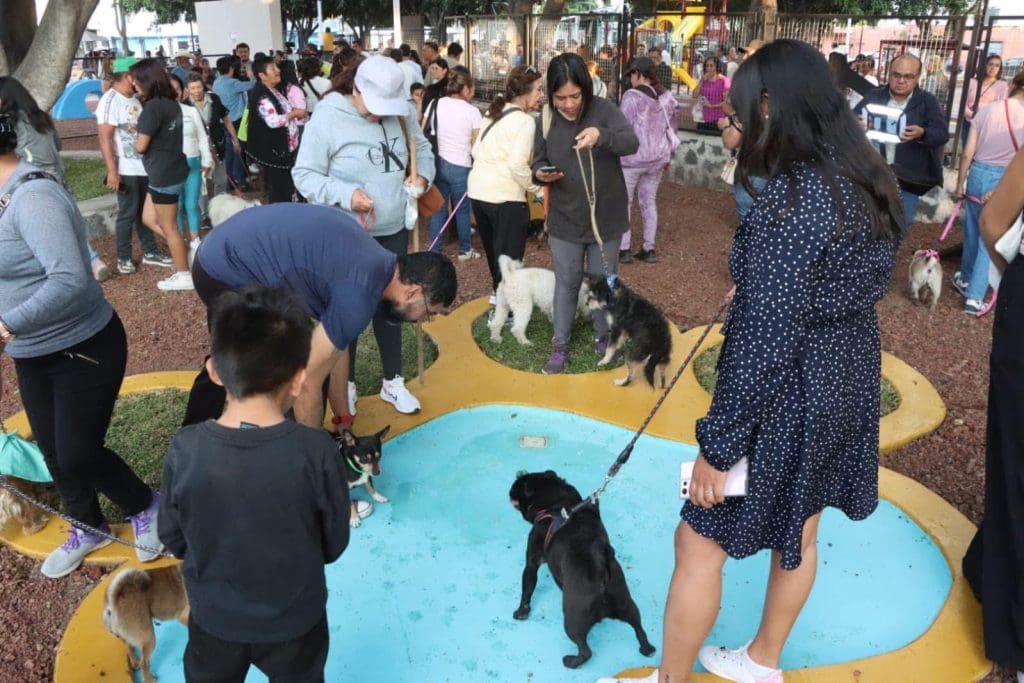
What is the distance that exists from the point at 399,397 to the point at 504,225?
71.7 inches

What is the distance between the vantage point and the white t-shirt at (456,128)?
23.3 ft

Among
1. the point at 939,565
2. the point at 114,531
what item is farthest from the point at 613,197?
the point at 114,531

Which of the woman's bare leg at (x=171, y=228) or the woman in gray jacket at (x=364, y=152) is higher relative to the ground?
the woman in gray jacket at (x=364, y=152)

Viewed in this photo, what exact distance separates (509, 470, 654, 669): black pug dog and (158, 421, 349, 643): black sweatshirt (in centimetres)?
100

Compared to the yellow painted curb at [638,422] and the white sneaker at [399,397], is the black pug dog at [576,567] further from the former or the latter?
the white sneaker at [399,397]

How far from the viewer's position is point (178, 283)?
691 centimetres

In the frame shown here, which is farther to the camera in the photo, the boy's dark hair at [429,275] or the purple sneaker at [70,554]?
the purple sneaker at [70,554]

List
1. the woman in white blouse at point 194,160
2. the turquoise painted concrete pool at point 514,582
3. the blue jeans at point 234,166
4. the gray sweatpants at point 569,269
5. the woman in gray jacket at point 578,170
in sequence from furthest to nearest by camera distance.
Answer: the blue jeans at point 234,166 < the woman in white blouse at point 194,160 < the gray sweatpants at point 569,269 < the woman in gray jacket at point 578,170 < the turquoise painted concrete pool at point 514,582

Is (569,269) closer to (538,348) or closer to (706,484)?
(538,348)

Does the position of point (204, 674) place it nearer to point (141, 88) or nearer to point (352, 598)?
point (352, 598)

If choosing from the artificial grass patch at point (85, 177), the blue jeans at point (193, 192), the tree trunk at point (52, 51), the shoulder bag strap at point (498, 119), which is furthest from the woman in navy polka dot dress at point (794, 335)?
the artificial grass patch at point (85, 177)

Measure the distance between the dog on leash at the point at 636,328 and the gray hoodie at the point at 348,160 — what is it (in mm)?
1554

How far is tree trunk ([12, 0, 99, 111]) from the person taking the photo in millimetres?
7922

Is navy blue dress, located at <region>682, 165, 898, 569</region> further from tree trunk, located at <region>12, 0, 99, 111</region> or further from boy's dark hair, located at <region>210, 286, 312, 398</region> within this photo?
tree trunk, located at <region>12, 0, 99, 111</region>
